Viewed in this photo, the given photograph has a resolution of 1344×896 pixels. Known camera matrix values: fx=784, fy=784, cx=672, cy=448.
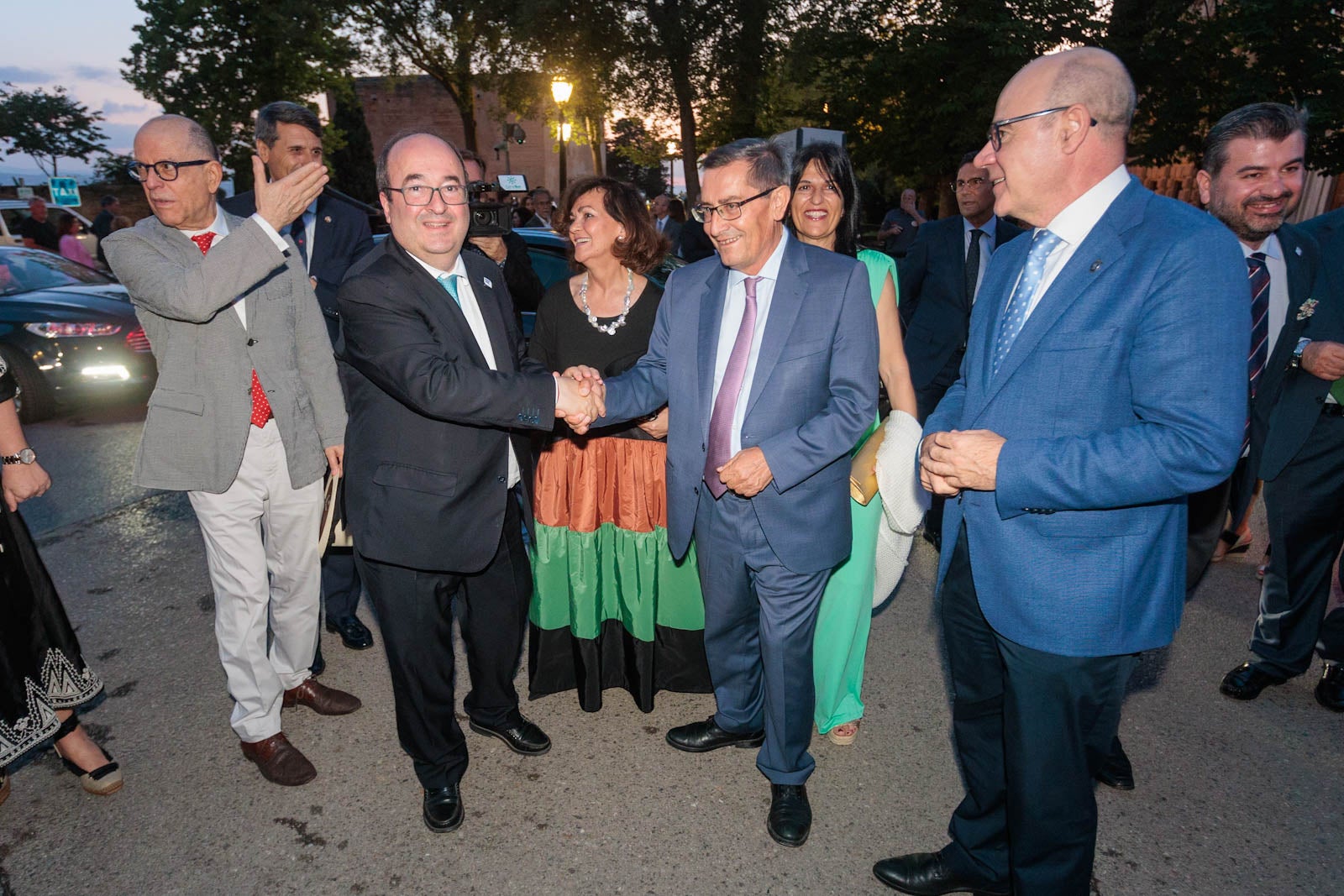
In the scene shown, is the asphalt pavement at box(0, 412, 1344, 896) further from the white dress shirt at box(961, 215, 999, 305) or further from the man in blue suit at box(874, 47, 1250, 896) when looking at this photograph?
the white dress shirt at box(961, 215, 999, 305)

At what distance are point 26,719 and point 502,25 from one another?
82.6ft

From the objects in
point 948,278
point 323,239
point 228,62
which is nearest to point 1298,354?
point 948,278

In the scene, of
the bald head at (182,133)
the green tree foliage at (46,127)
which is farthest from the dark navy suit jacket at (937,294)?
the green tree foliage at (46,127)

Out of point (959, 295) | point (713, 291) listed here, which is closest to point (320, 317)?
point (713, 291)

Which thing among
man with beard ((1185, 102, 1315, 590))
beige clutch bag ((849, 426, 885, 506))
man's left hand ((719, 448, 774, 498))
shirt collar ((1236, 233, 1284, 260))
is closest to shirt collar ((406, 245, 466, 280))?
man's left hand ((719, 448, 774, 498))

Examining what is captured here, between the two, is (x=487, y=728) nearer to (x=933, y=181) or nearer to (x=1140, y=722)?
(x=1140, y=722)

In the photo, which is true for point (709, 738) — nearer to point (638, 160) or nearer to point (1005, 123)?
point (1005, 123)

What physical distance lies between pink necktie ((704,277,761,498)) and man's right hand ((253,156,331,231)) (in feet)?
4.69

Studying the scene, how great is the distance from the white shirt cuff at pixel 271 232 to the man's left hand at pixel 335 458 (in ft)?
3.02

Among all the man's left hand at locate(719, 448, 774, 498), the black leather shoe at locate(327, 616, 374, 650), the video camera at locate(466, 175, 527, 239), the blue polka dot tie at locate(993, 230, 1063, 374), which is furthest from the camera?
the black leather shoe at locate(327, 616, 374, 650)

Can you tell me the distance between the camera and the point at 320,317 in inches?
124

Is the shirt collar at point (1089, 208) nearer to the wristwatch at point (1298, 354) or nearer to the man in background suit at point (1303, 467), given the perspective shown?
the man in background suit at point (1303, 467)

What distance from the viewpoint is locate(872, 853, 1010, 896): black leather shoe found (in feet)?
7.97

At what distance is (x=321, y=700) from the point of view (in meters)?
3.39
